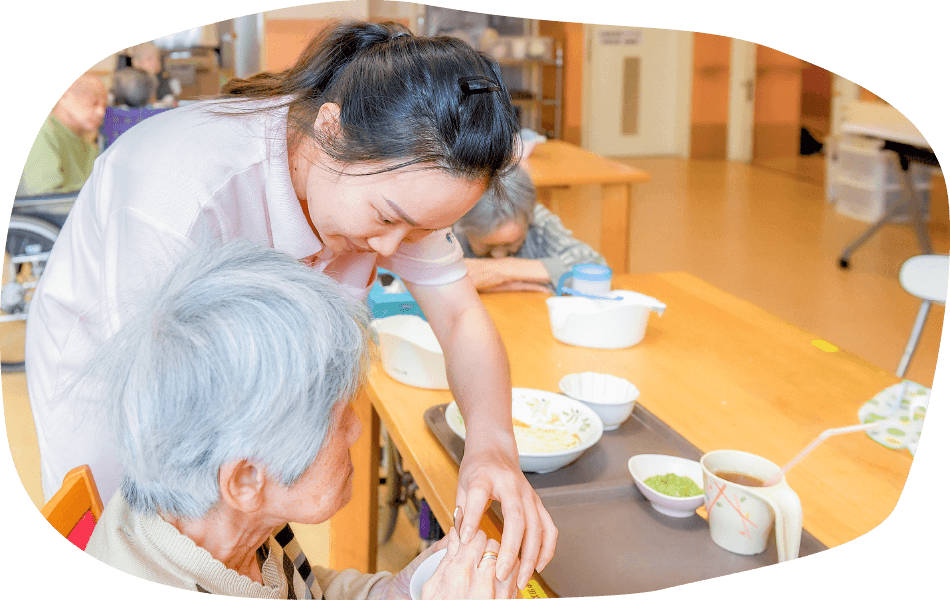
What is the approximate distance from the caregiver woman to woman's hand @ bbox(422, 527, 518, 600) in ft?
0.05

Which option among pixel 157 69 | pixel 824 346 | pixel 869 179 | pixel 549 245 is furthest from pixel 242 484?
pixel 869 179

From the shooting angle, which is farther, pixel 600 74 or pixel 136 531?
pixel 600 74

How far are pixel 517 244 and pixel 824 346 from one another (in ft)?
3.02

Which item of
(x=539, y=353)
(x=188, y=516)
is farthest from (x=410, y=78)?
(x=539, y=353)

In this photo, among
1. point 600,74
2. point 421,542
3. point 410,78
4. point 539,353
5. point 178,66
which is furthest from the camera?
point 600,74

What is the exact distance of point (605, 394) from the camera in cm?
156

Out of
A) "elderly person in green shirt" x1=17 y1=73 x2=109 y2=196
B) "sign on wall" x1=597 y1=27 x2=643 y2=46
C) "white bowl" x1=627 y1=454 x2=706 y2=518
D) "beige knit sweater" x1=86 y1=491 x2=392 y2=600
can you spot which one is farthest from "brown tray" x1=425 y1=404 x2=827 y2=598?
"sign on wall" x1=597 y1=27 x2=643 y2=46

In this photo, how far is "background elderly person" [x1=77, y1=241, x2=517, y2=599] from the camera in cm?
81

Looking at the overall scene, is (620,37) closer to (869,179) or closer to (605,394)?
(869,179)

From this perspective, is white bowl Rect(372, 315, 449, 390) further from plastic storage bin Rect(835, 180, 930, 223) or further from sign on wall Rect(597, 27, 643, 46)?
sign on wall Rect(597, 27, 643, 46)

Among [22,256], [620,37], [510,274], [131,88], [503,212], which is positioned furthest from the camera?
[620,37]

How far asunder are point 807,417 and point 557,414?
1.48 feet

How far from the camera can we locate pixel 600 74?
921 centimetres

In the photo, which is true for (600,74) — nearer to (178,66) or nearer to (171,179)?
(178,66)
